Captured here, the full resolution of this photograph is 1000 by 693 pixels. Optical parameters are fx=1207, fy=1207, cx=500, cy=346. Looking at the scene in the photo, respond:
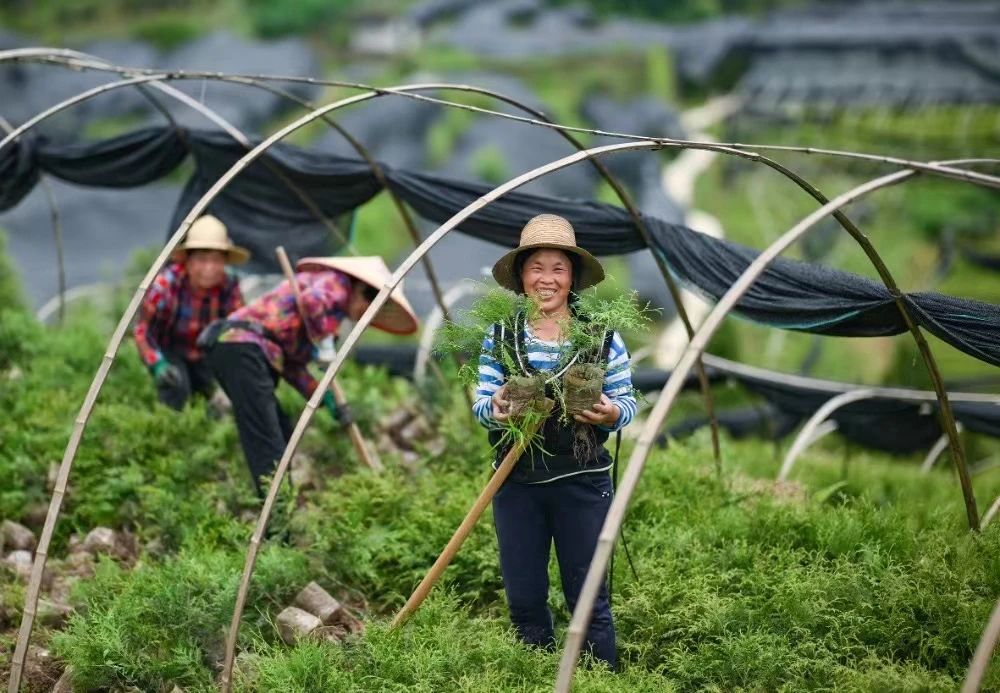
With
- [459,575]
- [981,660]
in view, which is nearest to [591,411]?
[981,660]

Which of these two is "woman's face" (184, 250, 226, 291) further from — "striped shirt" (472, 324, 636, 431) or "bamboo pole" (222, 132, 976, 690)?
"striped shirt" (472, 324, 636, 431)

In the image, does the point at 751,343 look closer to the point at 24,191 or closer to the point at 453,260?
the point at 453,260

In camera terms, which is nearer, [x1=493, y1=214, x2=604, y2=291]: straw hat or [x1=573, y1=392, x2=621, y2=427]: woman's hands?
[x1=573, y1=392, x2=621, y2=427]: woman's hands

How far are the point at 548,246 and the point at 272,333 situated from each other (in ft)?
6.45

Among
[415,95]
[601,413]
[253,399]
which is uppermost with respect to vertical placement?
[415,95]

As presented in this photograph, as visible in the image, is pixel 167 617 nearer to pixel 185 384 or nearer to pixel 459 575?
pixel 459 575

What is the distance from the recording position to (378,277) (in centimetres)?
563

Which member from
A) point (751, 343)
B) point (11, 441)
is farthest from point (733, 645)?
point (751, 343)

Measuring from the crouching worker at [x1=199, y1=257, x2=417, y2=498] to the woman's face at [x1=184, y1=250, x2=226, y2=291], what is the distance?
0.74 meters

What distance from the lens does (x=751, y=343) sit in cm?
1975

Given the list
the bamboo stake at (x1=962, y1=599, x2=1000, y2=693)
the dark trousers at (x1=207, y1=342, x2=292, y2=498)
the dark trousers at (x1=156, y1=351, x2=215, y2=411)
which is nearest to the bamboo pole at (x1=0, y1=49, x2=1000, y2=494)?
the dark trousers at (x1=207, y1=342, x2=292, y2=498)

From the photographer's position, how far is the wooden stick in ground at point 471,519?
4141 millimetres

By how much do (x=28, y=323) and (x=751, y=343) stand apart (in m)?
13.5

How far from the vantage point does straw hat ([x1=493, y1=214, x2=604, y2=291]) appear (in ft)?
14.0
